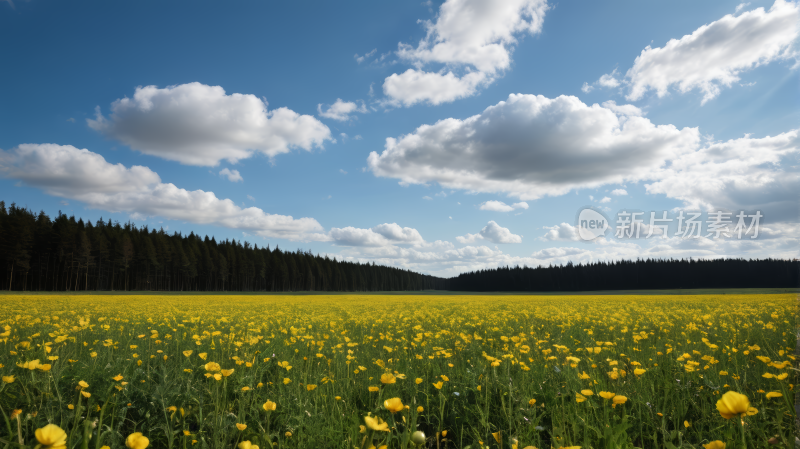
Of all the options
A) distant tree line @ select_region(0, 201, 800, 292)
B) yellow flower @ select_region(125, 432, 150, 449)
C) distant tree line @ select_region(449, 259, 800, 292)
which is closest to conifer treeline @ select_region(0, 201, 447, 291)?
distant tree line @ select_region(0, 201, 800, 292)

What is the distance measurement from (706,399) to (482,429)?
82.3 inches

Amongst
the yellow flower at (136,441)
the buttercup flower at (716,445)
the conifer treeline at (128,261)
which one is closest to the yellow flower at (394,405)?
the yellow flower at (136,441)

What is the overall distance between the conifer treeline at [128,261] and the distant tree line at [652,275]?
72.2m

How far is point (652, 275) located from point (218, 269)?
116040 mm

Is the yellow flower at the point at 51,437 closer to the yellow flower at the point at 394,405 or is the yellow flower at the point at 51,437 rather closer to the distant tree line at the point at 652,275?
the yellow flower at the point at 394,405

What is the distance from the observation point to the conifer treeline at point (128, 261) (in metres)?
57.1

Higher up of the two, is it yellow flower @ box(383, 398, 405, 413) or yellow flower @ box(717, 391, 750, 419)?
→ yellow flower @ box(717, 391, 750, 419)

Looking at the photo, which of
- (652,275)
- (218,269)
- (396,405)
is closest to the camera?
(396,405)

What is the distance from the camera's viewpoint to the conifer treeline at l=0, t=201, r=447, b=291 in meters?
57.1

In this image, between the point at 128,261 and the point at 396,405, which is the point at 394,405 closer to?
the point at 396,405

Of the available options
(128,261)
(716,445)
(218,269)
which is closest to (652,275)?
(218,269)

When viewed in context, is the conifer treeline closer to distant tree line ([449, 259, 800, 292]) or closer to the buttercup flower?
distant tree line ([449, 259, 800, 292])

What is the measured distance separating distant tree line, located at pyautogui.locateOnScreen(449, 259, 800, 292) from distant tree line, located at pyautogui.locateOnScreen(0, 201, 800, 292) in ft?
0.86

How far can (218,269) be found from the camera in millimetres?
80812
